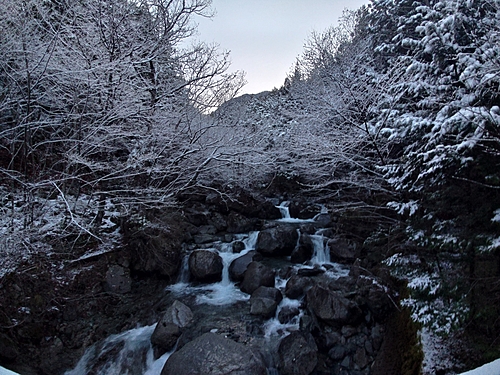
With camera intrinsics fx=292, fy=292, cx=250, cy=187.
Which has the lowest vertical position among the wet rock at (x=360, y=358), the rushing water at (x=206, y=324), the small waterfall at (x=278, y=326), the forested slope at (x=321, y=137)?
the wet rock at (x=360, y=358)

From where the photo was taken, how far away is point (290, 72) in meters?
25.8

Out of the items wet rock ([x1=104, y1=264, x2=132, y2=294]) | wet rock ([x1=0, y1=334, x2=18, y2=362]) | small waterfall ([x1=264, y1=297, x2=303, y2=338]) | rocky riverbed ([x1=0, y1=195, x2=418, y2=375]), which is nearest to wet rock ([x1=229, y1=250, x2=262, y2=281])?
rocky riverbed ([x1=0, y1=195, x2=418, y2=375])

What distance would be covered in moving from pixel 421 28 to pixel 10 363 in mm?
8320

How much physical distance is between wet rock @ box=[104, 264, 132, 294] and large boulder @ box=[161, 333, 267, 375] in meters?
2.49

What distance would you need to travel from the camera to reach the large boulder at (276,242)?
27.0 feet

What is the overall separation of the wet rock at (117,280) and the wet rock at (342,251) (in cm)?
512

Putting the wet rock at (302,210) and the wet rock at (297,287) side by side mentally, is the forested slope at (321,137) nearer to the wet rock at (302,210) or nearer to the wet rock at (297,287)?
the wet rock at (297,287)

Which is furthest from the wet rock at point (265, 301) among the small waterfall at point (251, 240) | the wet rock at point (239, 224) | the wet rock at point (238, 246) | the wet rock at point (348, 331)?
the wet rock at point (239, 224)

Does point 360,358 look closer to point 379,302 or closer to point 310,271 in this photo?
point 379,302

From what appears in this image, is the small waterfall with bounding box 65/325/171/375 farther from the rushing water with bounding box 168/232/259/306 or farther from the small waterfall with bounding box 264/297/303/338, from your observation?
the small waterfall with bounding box 264/297/303/338

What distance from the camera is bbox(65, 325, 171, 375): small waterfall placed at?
15.9ft

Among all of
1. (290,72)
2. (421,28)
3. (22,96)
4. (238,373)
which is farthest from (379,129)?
(290,72)

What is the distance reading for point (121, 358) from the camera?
16.4 ft

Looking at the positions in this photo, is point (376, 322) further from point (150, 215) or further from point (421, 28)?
point (150, 215)
